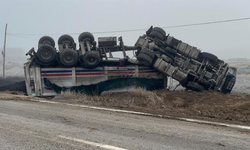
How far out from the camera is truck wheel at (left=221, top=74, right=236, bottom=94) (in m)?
10.0

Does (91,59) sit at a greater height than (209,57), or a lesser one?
greater

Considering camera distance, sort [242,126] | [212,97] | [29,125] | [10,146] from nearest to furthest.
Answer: [10,146] < [29,125] < [242,126] < [212,97]

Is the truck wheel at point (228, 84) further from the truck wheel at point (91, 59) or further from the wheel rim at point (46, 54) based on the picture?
the wheel rim at point (46, 54)

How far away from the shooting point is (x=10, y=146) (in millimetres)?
3902

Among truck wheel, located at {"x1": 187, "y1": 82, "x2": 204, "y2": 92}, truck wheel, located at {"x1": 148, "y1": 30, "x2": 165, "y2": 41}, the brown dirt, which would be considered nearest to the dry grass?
the brown dirt

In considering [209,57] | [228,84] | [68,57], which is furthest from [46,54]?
[228,84]

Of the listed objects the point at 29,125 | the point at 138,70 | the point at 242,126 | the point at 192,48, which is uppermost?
the point at 192,48

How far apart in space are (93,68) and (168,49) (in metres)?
3.53

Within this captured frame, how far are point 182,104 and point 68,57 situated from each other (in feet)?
17.1

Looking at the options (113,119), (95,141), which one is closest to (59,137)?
(95,141)

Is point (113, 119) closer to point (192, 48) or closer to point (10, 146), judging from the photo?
point (10, 146)

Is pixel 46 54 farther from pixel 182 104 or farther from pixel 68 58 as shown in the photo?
pixel 182 104

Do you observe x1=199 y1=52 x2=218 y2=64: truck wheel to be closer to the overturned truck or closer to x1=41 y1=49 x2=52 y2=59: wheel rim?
the overturned truck

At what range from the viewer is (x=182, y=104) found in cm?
801
